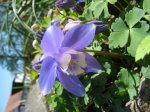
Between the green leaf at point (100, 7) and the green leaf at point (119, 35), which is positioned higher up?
the green leaf at point (100, 7)

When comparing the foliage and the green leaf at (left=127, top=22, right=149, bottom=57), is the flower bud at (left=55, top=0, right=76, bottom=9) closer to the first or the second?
the foliage

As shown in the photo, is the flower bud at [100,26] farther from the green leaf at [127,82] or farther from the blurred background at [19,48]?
the blurred background at [19,48]

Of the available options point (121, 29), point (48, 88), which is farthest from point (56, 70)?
point (121, 29)

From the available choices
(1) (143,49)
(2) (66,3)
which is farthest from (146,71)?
(2) (66,3)

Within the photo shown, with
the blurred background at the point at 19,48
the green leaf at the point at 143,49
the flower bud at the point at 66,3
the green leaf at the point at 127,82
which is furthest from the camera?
the blurred background at the point at 19,48

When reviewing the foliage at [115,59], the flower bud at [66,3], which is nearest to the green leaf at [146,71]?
the foliage at [115,59]

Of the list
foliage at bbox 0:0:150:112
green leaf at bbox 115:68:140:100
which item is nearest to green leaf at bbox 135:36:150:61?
foliage at bbox 0:0:150:112

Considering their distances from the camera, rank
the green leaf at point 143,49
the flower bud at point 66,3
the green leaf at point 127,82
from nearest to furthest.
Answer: the green leaf at point 143,49 < the green leaf at point 127,82 < the flower bud at point 66,3
